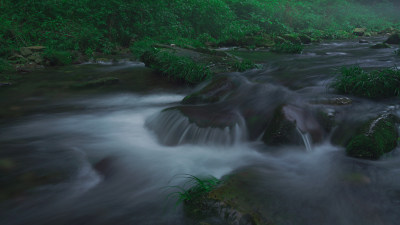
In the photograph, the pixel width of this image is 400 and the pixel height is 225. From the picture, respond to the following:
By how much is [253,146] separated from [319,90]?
253cm

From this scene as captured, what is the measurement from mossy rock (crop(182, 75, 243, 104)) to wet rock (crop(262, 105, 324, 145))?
187 centimetres

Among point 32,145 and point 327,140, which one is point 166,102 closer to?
point 32,145

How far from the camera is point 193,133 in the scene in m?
4.59

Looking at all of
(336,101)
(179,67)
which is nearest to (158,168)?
(336,101)

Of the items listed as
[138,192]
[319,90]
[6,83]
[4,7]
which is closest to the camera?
[138,192]

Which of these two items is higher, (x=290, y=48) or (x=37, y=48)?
(x=290, y=48)

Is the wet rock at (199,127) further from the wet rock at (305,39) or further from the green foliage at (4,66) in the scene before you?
the wet rock at (305,39)

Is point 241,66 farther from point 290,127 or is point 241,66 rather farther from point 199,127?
point 290,127

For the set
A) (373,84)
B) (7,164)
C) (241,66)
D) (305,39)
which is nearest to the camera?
(7,164)

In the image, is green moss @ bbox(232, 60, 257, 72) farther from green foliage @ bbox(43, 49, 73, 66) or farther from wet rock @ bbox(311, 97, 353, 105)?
green foliage @ bbox(43, 49, 73, 66)

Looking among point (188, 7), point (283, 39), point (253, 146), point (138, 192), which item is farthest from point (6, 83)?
point (283, 39)

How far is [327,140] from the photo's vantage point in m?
4.23

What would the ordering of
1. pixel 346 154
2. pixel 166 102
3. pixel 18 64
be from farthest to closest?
1. pixel 18 64
2. pixel 166 102
3. pixel 346 154

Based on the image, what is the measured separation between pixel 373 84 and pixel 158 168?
181 inches
